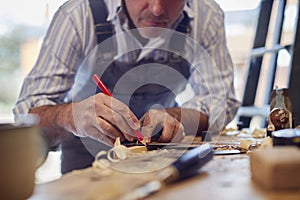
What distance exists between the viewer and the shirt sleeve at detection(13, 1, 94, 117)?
75 cm

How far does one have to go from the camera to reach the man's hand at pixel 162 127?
25.5 inches

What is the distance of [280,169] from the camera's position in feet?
1.06

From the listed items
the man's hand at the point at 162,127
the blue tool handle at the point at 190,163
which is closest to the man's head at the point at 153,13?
the man's hand at the point at 162,127

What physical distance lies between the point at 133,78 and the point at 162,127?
269mm

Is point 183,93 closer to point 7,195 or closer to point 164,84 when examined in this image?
point 164,84

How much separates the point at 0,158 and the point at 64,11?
59cm

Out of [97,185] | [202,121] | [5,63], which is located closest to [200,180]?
[97,185]

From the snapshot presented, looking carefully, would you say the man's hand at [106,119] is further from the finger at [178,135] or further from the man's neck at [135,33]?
the man's neck at [135,33]

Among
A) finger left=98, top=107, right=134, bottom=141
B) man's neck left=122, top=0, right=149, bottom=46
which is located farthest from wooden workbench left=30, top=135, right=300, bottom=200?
man's neck left=122, top=0, right=149, bottom=46

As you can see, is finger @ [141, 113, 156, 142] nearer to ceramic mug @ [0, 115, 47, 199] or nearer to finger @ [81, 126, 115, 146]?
finger @ [81, 126, 115, 146]

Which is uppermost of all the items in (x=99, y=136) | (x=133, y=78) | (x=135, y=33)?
(x=135, y=33)

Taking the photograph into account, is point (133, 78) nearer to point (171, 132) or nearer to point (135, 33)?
point (135, 33)

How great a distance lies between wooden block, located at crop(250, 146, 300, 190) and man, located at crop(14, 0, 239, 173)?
1.01 feet

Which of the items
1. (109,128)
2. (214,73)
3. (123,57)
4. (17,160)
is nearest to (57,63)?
(123,57)
